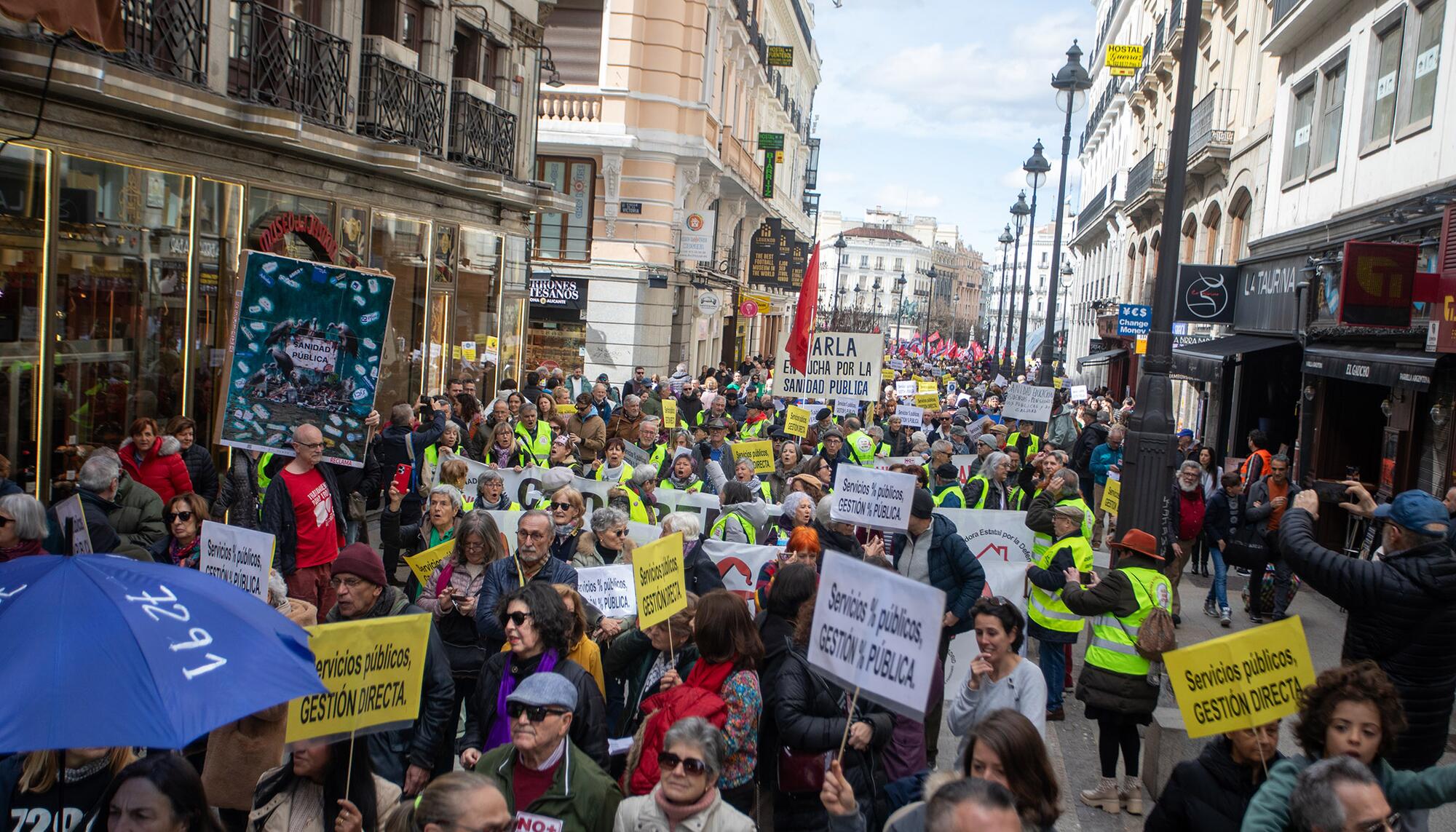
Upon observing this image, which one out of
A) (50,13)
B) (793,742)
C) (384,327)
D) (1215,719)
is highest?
(50,13)

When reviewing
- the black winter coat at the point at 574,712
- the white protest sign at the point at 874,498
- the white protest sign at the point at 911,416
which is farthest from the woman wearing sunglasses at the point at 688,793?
the white protest sign at the point at 911,416

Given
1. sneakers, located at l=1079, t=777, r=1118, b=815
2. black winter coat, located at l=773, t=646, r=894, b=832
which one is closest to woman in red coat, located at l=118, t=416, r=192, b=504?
black winter coat, located at l=773, t=646, r=894, b=832

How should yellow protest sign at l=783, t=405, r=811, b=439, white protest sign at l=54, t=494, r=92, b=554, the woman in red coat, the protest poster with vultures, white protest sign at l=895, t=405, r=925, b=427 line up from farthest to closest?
white protest sign at l=895, t=405, r=925, b=427 < yellow protest sign at l=783, t=405, r=811, b=439 < the woman in red coat < the protest poster with vultures < white protest sign at l=54, t=494, r=92, b=554

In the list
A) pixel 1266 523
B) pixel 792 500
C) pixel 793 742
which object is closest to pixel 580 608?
pixel 793 742

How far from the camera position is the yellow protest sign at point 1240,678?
177 inches

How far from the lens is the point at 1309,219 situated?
61.7 feet

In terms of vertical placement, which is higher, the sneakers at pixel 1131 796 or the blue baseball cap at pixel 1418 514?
the blue baseball cap at pixel 1418 514

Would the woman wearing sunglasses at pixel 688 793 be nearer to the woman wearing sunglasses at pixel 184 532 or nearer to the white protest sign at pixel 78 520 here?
the woman wearing sunglasses at pixel 184 532

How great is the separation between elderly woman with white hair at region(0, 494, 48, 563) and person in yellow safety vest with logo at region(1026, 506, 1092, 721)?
19.5ft

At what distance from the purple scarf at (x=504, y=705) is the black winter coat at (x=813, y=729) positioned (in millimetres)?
960

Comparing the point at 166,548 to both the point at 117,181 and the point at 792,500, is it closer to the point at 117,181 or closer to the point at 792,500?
the point at 792,500

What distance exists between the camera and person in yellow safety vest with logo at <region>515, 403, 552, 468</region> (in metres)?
12.3

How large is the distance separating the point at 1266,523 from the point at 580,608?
334 inches

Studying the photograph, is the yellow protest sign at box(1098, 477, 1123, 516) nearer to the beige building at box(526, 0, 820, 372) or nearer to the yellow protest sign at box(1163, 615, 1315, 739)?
the yellow protest sign at box(1163, 615, 1315, 739)
